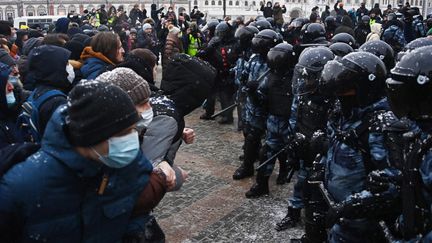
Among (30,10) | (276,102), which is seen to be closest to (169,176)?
(276,102)

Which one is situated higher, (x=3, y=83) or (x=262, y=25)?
(x=262, y=25)

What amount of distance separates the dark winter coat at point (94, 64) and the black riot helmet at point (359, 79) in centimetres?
224

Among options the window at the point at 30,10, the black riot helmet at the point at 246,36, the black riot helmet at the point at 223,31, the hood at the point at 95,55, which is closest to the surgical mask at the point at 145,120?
the hood at the point at 95,55

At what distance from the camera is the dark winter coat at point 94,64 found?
15.0ft

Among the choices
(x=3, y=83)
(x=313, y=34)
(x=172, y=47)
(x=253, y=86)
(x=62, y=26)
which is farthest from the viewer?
(x=62, y=26)

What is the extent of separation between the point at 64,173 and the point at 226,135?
22.6 ft

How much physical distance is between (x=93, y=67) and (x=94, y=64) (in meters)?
0.04

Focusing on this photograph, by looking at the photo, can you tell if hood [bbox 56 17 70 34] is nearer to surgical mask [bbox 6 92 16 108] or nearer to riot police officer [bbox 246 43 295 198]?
riot police officer [bbox 246 43 295 198]

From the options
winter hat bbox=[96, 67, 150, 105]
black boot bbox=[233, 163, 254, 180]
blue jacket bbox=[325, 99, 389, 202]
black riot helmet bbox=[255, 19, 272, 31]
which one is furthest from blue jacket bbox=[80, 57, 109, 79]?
black riot helmet bbox=[255, 19, 272, 31]

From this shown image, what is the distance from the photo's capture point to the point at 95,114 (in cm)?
193

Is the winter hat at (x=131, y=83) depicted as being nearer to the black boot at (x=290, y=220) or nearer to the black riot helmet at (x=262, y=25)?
the black boot at (x=290, y=220)

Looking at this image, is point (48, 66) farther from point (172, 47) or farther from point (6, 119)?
point (172, 47)

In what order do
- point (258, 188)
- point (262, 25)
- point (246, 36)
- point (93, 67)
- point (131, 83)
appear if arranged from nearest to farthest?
point (131, 83) → point (93, 67) → point (258, 188) → point (246, 36) → point (262, 25)

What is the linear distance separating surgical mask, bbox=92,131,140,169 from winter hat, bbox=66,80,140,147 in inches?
2.3
